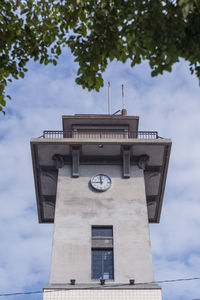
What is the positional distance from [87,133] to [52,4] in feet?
80.7

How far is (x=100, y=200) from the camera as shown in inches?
1345

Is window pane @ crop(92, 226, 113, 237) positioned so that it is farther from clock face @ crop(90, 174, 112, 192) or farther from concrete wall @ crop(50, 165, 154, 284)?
clock face @ crop(90, 174, 112, 192)

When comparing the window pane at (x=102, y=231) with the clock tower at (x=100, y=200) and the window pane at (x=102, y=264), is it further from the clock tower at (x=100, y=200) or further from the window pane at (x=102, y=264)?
the window pane at (x=102, y=264)

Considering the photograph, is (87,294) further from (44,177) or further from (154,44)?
(154,44)

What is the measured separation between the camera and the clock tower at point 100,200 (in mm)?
30458

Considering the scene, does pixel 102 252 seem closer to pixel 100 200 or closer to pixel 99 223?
pixel 99 223

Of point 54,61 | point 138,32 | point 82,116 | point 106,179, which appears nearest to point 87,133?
point 82,116

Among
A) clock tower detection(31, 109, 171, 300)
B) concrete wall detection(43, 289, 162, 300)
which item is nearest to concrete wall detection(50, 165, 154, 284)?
clock tower detection(31, 109, 171, 300)

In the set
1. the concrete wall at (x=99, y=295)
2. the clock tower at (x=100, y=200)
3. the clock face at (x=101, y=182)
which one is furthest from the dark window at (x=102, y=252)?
the clock face at (x=101, y=182)

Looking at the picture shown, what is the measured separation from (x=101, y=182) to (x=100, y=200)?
4.72ft

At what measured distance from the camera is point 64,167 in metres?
36.0

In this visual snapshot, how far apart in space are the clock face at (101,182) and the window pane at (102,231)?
267cm

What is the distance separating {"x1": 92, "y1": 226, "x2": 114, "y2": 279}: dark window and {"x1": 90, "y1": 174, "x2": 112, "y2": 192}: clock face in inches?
110

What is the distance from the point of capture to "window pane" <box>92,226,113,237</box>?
108ft
